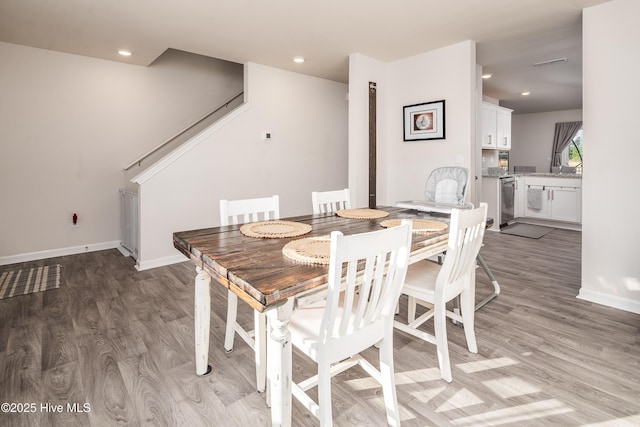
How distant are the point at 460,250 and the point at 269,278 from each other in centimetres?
108

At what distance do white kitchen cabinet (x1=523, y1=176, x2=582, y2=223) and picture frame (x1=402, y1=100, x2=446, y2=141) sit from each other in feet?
10.4

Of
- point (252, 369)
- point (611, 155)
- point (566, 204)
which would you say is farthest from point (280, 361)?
point (566, 204)

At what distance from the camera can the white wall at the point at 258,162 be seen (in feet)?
12.6

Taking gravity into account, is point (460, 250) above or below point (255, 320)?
above

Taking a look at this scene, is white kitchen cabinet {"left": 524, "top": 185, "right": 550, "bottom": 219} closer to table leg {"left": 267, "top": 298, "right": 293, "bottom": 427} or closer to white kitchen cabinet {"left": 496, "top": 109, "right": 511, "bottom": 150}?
white kitchen cabinet {"left": 496, "top": 109, "right": 511, "bottom": 150}

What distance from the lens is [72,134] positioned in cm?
418

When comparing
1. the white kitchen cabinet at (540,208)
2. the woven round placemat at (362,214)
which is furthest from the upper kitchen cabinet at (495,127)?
the woven round placemat at (362,214)

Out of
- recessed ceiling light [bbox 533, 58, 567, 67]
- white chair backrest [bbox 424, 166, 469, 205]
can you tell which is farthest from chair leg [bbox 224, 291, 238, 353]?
recessed ceiling light [bbox 533, 58, 567, 67]

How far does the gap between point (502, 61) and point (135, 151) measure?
16.4 ft

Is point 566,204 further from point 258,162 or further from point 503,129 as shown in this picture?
point 258,162

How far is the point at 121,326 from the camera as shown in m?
2.37

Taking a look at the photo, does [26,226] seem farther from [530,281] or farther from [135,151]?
[530,281]

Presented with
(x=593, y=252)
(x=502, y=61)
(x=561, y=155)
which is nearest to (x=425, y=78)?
(x=502, y=61)

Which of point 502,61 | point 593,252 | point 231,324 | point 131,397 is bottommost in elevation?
point 131,397
